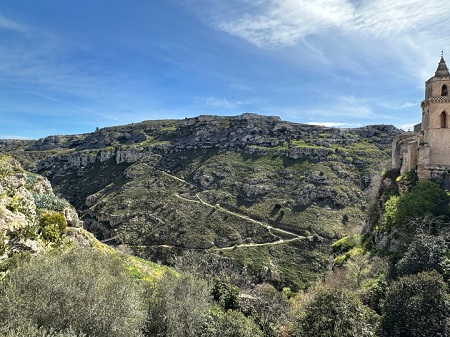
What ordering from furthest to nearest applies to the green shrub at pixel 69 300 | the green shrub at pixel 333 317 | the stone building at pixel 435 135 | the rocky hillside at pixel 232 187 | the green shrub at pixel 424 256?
the rocky hillside at pixel 232 187, the stone building at pixel 435 135, the green shrub at pixel 424 256, the green shrub at pixel 333 317, the green shrub at pixel 69 300

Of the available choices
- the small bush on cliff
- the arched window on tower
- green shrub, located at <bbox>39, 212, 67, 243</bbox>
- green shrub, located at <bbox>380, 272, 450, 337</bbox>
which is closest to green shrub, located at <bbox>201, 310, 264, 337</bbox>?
green shrub, located at <bbox>380, 272, 450, 337</bbox>

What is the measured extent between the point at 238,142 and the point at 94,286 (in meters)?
116

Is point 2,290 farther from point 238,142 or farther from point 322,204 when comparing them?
point 238,142

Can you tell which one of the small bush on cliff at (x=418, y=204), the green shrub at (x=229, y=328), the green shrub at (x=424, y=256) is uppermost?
the small bush on cliff at (x=418, y=204)

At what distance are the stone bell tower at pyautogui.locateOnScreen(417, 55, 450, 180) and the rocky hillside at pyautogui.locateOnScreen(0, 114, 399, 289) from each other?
1238 inches

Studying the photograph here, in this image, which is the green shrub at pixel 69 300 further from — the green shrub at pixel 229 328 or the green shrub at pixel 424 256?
the green shrub at pixel 424 256

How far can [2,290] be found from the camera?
1536 cm

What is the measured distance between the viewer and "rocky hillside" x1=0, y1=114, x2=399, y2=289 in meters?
74.1

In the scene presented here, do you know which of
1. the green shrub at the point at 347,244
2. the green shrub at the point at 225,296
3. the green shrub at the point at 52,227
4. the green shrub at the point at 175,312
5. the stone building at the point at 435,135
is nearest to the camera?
the green shrub at the point at 175,312

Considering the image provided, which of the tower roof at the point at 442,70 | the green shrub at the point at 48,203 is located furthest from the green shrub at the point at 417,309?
the green shrub at the point at 48,203

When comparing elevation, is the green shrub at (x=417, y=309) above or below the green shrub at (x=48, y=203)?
below

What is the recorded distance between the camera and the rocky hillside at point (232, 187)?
243ft

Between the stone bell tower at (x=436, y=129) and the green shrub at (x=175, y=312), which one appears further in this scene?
the stone bell tower at (x=436, y=129)

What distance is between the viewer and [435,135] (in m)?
40.4
